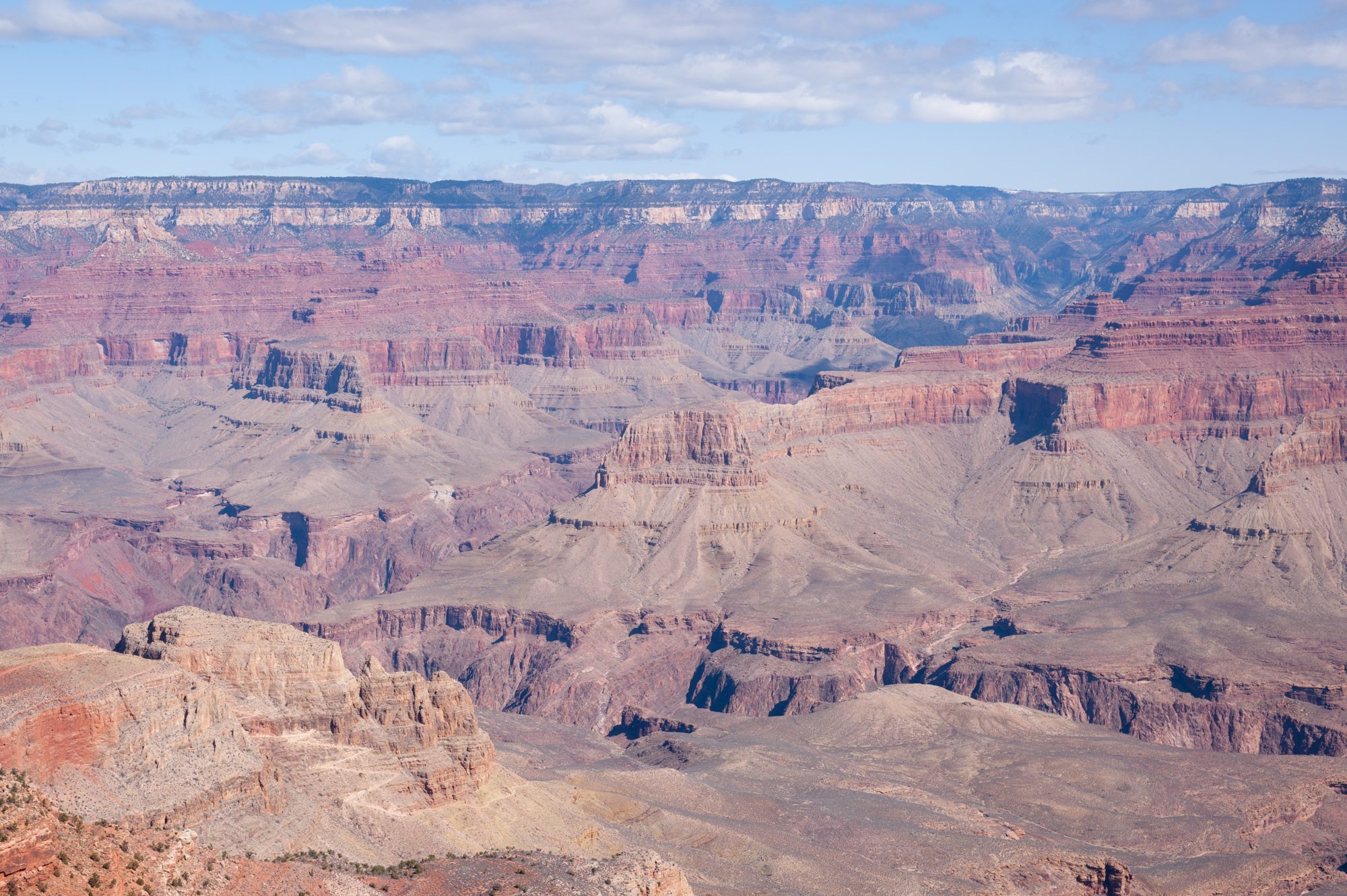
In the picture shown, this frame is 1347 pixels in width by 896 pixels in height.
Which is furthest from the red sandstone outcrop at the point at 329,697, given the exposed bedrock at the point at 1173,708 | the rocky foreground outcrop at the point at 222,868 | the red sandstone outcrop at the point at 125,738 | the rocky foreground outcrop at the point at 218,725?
the exposed bedrock at the point at 1173,708

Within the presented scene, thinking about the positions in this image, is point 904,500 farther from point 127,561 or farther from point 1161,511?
point 127,561

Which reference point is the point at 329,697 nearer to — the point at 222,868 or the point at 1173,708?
the point at 222,868

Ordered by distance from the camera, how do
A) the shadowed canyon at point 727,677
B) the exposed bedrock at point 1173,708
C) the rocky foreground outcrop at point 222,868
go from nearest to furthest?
the rocky foreground outcrop at point 222,868
the shadowed canyon at point 727,677
the exposed bedrock at point 1173,708

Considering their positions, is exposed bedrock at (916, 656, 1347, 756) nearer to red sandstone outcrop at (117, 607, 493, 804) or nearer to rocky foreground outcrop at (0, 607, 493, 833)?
red sandstone outcrop at (117, 607, 493, 804)

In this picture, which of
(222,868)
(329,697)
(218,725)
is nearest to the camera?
(222,868)

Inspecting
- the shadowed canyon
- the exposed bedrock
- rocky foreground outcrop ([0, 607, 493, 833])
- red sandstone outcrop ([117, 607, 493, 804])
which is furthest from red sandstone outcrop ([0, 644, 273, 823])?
the exposed bedrock

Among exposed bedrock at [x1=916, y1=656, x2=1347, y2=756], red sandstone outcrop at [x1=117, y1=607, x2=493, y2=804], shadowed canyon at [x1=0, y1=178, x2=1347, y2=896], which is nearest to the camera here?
shadowed canyon at [x1=0, y1=178, x2=1347, y2=896]

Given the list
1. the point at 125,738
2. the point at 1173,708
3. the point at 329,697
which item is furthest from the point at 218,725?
the point at 1173,708

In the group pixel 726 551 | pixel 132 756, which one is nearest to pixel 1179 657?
pixel 726 551

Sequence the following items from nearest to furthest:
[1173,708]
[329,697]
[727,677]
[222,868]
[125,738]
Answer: [222,868]
[125,738]
[329,697]
[1173,708]
[727,677]

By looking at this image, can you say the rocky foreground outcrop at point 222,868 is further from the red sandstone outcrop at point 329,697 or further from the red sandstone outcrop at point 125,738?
the red sandstone outcrop at point 329,697

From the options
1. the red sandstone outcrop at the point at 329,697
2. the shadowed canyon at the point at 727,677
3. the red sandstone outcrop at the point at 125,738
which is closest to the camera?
the red sandstone outcrop at the point at 125,738

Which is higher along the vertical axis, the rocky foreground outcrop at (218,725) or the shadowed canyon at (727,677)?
the rocky foreground outcrop at (218,725)
